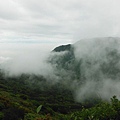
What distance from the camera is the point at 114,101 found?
1619cm

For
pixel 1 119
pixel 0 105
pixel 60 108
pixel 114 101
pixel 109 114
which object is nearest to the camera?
pixel 109 114

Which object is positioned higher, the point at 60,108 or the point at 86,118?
the point at 86,118

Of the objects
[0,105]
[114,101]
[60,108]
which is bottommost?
[60,108]

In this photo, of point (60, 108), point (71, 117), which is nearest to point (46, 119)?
point (71, 117)

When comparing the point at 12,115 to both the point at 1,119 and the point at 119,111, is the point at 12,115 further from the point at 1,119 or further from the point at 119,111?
the point at 119,111

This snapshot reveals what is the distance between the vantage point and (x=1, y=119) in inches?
2254

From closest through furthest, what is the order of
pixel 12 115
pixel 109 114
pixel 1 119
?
pixel 109 114 → pixel 12 115 → pixel 1 119

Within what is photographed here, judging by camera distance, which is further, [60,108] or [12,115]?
[60,108]

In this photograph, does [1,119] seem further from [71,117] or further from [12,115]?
[71,117]

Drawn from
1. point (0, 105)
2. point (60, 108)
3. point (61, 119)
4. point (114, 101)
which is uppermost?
point (114, 101)

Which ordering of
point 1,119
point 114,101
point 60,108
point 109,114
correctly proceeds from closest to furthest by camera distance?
point 109,114, point 114,101, point 1,119, point 60,108

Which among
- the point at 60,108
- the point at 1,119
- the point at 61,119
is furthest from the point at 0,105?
the point at 60,108

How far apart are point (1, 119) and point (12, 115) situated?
18.2 feet

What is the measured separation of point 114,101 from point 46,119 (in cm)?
523
